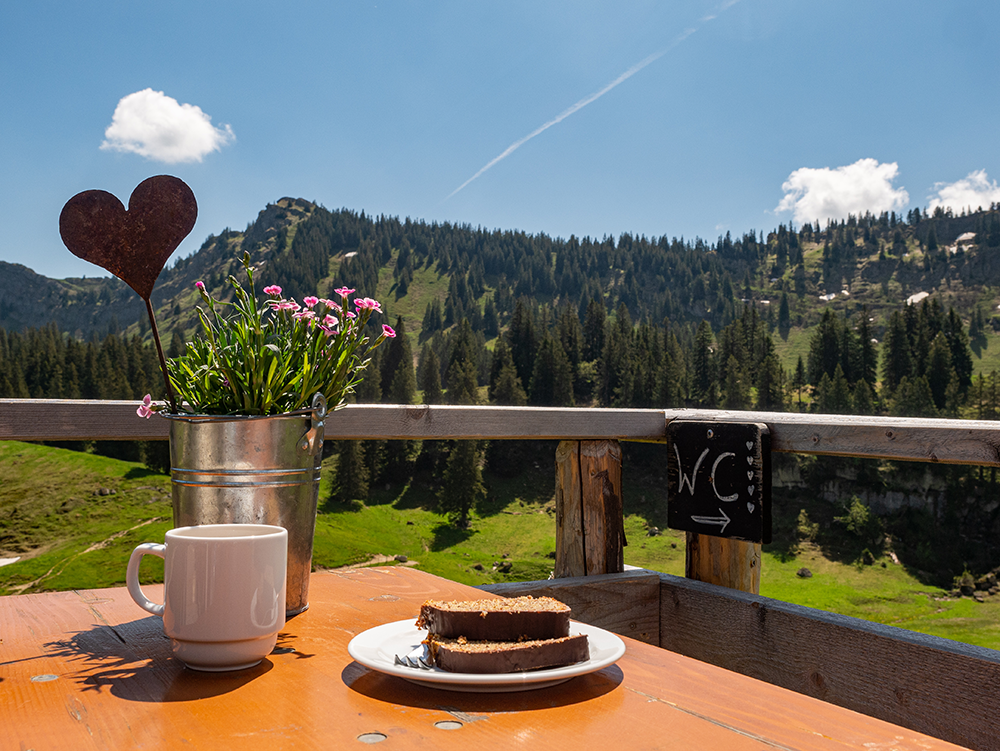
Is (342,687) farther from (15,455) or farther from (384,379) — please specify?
(15,455)

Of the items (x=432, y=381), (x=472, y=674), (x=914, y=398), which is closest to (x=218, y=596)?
(x=472, y=674)

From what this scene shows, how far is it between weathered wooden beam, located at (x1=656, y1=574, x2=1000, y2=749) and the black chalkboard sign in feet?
0.72

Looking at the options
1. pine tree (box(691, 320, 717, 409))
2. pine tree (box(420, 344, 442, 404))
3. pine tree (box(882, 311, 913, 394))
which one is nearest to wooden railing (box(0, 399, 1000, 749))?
pine tree (box(420, 344, 442, 404))

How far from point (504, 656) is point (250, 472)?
1.90 ft

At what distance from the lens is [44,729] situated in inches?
25.5

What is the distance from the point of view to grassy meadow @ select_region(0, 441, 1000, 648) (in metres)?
42.9

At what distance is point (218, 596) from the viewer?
0.80m

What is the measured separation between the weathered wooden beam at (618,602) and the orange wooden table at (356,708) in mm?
1107

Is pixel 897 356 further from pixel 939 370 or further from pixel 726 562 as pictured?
pixel 726 562

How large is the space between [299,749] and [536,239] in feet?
473

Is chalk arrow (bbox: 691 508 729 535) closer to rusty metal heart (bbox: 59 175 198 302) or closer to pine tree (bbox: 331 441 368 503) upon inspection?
rusty metal heart (bbox: 59 175 198 302)

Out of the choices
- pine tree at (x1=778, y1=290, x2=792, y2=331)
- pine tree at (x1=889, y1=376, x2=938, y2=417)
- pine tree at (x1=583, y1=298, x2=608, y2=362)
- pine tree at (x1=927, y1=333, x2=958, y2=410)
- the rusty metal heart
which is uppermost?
pine tree at (x1=778, y1=290, x2=792, y2=331)

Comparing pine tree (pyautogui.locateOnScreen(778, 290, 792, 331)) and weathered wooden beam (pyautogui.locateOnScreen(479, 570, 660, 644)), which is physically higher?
pine tree (pyautogui.locateOnScreen(778, 290, 792, 331))

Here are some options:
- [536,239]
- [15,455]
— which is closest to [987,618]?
[15,455]
